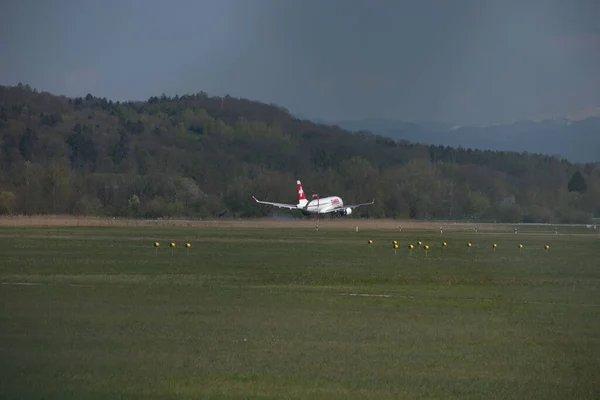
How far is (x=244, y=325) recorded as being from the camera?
68.0ft

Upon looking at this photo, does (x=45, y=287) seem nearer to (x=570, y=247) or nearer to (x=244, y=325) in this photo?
(x=244, y=325)

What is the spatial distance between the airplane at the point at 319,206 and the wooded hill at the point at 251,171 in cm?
337

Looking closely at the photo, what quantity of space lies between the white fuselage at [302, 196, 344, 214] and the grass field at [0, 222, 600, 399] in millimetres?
56903

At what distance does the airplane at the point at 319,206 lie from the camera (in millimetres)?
99125

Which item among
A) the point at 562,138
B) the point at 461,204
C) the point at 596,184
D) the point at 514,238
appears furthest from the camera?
the point at 461,204

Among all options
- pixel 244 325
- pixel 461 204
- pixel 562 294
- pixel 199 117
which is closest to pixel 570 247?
pixel 562 294

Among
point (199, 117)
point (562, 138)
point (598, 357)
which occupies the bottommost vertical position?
point (598, 357)

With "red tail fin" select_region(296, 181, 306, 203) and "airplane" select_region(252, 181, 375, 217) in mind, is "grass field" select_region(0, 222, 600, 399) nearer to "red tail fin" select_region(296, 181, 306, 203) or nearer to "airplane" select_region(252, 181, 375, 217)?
"airplane" select_region(252, 181, 375, 217)

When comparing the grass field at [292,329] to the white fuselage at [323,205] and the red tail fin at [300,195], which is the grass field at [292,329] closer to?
the white fuselage at [323,205]

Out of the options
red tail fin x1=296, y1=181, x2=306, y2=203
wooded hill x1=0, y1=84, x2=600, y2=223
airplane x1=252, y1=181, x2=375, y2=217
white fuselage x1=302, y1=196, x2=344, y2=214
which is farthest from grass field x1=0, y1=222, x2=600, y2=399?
red tail fin x1=296, y1=181, x2=306, y2=203

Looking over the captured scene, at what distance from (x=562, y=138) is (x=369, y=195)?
3287 inches

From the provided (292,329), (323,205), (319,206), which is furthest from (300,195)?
(292,329)

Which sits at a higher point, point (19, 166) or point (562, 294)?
point (19, 166)

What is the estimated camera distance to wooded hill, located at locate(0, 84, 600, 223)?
9206 cm
